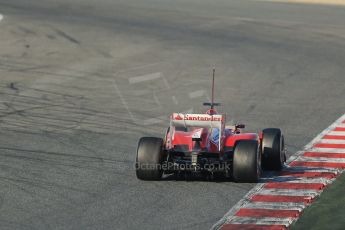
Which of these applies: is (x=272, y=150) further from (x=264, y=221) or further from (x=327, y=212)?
(x=264, y=221)

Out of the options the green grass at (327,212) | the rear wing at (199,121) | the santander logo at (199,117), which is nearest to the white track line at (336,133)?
the rear wing at (199,121)

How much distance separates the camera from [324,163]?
20.9 metres

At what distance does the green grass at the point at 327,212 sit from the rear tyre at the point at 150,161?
10.6 ft

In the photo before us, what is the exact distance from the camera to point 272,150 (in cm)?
1969

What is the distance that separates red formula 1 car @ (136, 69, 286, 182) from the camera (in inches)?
724

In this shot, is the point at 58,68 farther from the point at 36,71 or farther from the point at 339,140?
the point at 339,140

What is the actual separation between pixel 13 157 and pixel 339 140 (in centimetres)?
793

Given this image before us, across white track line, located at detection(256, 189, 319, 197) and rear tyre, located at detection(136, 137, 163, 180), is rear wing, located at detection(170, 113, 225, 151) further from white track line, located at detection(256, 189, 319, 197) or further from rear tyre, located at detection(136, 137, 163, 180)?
white track line, located at detection(256, 189, 319, 197)

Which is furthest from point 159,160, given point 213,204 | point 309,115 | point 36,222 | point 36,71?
point 36,71

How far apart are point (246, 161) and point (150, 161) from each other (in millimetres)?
1877

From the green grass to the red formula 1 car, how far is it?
5.00 ft

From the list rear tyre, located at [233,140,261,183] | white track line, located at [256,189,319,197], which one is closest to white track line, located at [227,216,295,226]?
white track line, located at [256,189,319,197]

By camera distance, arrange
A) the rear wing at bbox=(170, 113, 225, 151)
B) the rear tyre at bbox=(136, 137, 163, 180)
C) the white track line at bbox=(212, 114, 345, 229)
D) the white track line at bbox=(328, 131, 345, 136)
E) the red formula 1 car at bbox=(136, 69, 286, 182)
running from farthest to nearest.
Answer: the white track line at bbox=(328, 131, 345, 136) → the rear wing at bbox=(170, 113, 225, 151) → the rear tyre at bbox=(136, 137, 163, 180) → the red formula 1 car at bbox=(136, 69, 286, 182) → the white track line at bbox=(212, 114, 345, 229)

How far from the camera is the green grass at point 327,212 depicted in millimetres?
15523
